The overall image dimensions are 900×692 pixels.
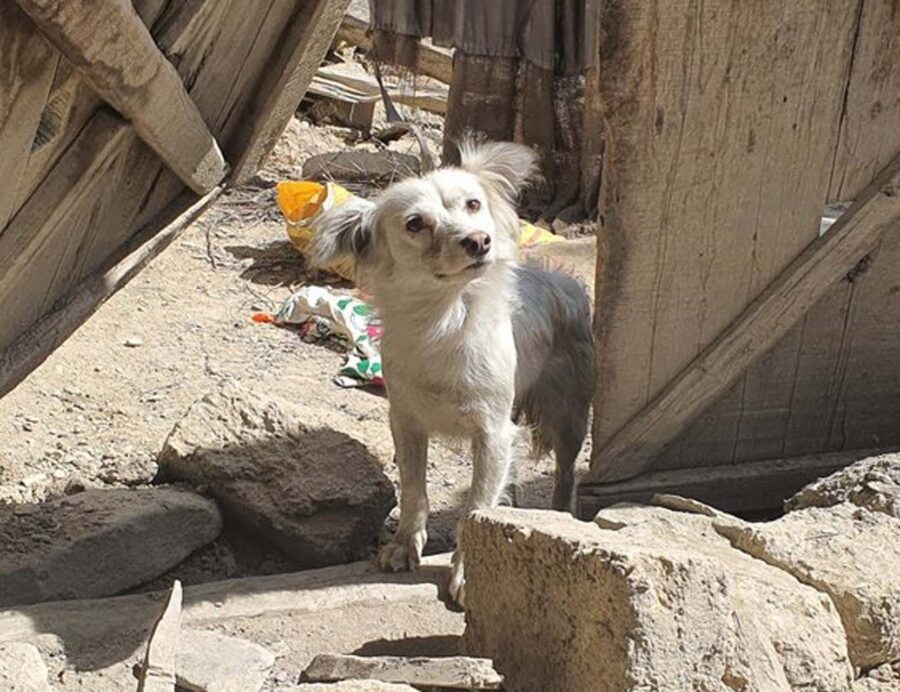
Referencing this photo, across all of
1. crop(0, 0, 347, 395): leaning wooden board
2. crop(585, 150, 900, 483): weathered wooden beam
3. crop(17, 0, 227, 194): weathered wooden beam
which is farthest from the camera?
crop(585, 150, 900, 483): weathered wooden beam

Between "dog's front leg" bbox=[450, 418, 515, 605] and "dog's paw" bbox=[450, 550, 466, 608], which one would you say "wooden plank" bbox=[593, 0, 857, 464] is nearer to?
"dog's front leg" bbox=[450, 418, 515, 605]

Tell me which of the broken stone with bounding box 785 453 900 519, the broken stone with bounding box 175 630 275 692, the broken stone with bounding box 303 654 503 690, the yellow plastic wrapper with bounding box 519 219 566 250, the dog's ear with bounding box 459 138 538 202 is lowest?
the broken stone with bounding box 175 630 275 692

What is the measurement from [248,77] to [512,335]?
1616mm

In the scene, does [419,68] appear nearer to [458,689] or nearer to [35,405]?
[35,405]

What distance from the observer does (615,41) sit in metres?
4.72

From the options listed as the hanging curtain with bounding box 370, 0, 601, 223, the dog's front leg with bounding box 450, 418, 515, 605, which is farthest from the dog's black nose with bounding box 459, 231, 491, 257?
the hanging curtain with bounding box 370, 0, 601, 223

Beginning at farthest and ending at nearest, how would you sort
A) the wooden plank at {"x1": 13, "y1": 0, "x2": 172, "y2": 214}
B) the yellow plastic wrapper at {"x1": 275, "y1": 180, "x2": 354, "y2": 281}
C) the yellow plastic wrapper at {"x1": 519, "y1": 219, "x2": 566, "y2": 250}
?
1. the yellow plastic wrapper at {"x1": 275, "y1": 180, "x2": 354, "y2": 281}
2. the yellow plastic wrapper at {"x1": 519, "y1": 219, "x2": 566, "y2": 250}
3. the wooden plank at {"x1": 13, "y1": 0, "x2": 172, "y2": 214}

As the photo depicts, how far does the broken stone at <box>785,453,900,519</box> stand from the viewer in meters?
4.57

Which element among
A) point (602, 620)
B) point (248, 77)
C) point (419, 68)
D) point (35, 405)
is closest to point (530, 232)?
point (419, 68)

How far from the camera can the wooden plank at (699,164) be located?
4.79 meters

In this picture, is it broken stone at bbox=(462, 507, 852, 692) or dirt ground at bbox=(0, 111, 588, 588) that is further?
dirt ground at bbox=(0, 111, 588, 588)

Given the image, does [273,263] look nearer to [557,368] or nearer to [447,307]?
[557,368]

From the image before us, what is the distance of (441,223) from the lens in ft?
16.3

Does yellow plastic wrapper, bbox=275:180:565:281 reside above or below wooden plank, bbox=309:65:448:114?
below
